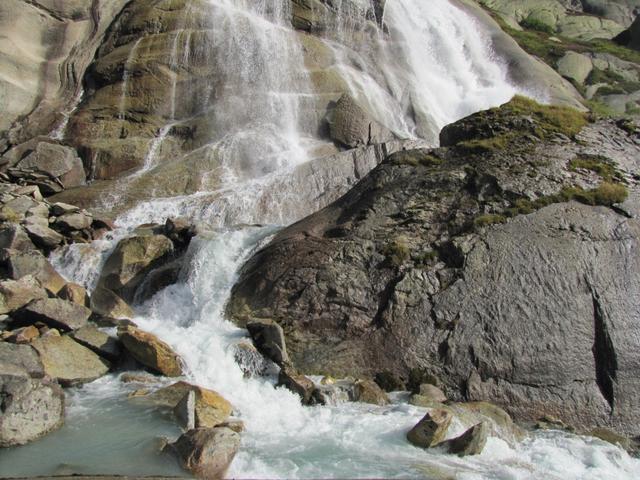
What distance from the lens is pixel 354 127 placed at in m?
35.9

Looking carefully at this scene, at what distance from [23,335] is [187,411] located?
6.03 metres

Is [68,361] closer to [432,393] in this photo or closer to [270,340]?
[270,340]

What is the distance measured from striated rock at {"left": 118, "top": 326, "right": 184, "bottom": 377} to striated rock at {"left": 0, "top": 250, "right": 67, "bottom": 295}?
5.68 metres

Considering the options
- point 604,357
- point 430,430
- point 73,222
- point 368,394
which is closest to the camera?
point 430,430

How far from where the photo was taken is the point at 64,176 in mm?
31859

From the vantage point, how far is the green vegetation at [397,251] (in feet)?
57.7

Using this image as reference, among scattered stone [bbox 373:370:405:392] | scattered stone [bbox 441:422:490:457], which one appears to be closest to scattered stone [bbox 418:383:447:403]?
scattered stone [bbox 373:370:405:392]

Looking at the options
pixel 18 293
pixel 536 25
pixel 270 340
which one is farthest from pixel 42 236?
pixel 536 25

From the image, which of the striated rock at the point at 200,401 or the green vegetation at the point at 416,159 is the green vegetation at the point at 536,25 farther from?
the striated rock at the point at 200,401

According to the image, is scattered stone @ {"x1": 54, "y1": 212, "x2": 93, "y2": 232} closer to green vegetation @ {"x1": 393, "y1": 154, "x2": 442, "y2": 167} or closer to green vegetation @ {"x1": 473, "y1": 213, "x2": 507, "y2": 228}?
green vegetation @ {"x1": 393, "y1": 154, "x2": 442, "y2": 167}

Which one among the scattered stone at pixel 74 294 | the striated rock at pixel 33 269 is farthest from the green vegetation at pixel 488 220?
the striated rock at pixel 33 269

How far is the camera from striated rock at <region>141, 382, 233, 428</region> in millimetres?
12609

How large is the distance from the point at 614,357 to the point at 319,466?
8.68 m

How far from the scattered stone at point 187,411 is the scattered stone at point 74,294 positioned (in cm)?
797
